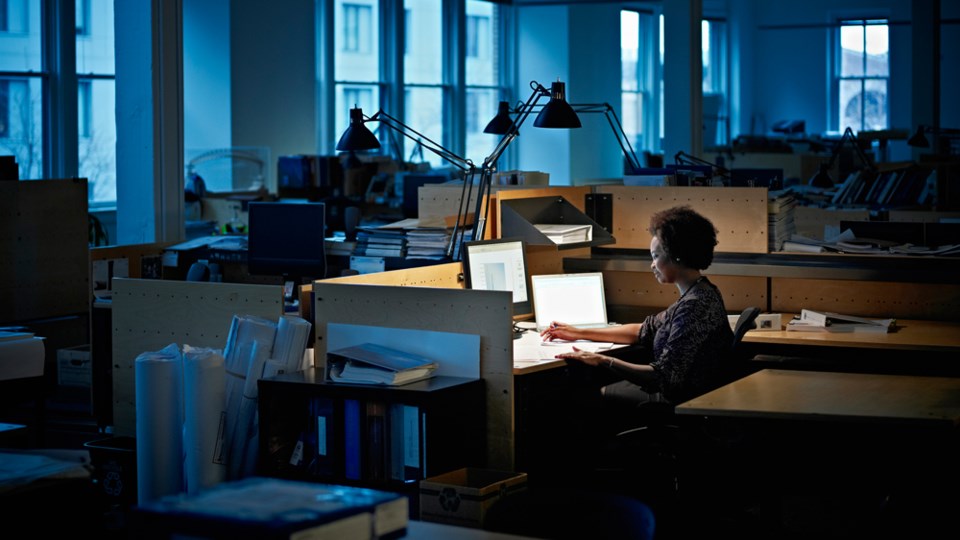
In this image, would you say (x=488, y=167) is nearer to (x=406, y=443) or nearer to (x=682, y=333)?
(x=682, y=333)

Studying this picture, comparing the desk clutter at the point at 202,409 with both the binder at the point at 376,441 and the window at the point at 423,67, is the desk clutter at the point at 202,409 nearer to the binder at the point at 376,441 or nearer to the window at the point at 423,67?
the binder at the point at 376,441

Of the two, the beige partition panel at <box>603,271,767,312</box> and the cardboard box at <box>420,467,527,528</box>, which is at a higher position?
the beige partition panel at <box>603,271,767,312</box>

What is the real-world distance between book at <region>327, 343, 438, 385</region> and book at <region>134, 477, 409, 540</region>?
1668mm

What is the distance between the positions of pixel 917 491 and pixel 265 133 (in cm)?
795

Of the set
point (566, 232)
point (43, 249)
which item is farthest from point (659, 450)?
point (43, 249)

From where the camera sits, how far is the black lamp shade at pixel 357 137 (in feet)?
16.3

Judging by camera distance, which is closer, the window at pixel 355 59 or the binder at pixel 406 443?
the binder at pixel 406 443

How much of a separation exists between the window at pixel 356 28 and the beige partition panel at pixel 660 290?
24.0ft

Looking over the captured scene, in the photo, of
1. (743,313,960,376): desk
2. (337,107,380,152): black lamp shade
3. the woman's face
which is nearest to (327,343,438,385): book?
the woman's face

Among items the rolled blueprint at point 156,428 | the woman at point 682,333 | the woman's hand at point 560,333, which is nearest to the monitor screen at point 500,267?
the woman's hand at point 560,333

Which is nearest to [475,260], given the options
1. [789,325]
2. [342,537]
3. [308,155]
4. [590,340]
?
[590,340]

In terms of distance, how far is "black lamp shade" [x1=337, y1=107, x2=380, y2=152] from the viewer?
4980 millimetres

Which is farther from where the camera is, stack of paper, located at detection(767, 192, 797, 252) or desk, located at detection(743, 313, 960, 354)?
stack of paper, located at detection(767, 192, 797, 252)

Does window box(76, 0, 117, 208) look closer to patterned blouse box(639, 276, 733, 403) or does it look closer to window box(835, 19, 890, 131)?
patterned blouse box(639, 276, 733, 403)
